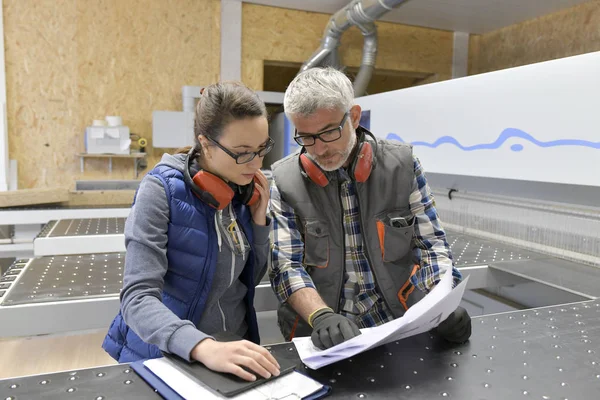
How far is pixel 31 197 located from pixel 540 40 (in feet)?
16.1

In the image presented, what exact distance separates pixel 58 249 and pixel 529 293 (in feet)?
7.98

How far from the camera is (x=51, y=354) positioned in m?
2.74

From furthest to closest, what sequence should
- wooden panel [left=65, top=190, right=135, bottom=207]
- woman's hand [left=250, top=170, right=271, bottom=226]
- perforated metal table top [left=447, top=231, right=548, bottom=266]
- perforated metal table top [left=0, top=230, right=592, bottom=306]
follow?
wooden panel [left=65, top=190, right=135, bottom=207] → perforated metal table top [left=447, top=231, right=548, bottom=266] → perforated metal table top [left=0, top=230, right=592, bottom=306] → woman's hand [left=250, top=170, right=271, bottom=226]

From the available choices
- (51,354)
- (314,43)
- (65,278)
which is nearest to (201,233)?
(65,278)

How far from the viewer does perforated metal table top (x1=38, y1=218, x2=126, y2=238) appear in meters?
2.41

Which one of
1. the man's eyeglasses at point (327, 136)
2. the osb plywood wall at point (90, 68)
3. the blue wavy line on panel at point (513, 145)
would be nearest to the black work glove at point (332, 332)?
the man's eyeglasses at point (327, 136)

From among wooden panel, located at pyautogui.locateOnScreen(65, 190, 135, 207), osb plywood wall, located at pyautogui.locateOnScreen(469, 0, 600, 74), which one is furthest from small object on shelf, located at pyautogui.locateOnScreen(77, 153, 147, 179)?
osb plywood wall, located at pyautogui.locateOnScreen(469, 0, 600, 74)

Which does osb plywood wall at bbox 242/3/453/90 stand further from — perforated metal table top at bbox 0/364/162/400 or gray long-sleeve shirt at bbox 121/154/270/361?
perforated metal table top at bbox 0/364/162/400

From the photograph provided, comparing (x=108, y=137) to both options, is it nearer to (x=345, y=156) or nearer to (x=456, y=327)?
(x=345, y=156)

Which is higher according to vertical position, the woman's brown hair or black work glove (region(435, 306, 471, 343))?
the woman's brown hair

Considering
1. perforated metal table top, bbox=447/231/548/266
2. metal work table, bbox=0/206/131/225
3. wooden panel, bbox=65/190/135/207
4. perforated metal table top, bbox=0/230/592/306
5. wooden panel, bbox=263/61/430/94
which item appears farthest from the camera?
wooden panel, bbox=263/61/430/94

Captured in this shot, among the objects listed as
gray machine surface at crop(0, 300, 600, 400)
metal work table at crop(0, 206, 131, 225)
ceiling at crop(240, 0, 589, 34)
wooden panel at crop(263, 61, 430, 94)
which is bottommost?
metal work table at crop(0, 206, 131, 225)

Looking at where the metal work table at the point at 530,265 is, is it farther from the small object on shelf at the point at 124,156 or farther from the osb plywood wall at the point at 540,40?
the small object on shelf at the point at 124,156

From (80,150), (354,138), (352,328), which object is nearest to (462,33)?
(80,150)
